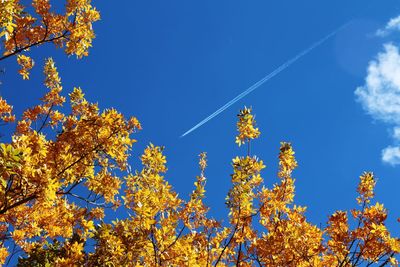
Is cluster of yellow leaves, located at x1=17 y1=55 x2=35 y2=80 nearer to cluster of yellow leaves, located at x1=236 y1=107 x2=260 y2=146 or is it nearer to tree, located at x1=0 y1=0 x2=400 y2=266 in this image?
tree, located at x1=0 y1=0 x2=400 y2=266

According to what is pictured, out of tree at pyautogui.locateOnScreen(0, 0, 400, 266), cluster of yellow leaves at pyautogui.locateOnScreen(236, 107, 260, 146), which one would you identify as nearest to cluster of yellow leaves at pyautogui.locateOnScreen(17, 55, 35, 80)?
tree at pyautogui.locateOnScreen(0, 0, 400, 266)

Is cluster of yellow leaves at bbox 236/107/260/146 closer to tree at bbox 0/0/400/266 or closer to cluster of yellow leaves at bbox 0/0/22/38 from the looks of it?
tree at bbox 0/0/400/266

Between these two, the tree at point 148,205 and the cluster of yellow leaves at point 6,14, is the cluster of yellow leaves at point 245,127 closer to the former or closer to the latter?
the tree at point 148,205

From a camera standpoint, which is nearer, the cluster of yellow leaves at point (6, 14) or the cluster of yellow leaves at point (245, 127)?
the cluster of yellow leaves at point (6, 14)

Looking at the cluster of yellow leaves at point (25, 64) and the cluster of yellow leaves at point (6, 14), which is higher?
the cluster of yellow leaves at point (25, 64)

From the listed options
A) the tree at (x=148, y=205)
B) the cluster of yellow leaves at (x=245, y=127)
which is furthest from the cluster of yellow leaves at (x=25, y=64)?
the cluster of yellow leaves at (x=245, y=127)

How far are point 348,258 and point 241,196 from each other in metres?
2.83

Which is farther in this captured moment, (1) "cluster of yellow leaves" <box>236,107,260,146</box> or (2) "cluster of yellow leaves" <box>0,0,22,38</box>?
(1) "cluster of yellow leaves" <box>236,107,260,146</box>

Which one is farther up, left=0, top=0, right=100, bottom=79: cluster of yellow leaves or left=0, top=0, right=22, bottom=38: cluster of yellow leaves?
left=0, top=0, right=100, bottom=79: cluster of yellow leaves

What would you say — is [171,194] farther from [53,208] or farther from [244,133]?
[53,208]

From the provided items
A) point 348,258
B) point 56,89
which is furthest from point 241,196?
point 56,89

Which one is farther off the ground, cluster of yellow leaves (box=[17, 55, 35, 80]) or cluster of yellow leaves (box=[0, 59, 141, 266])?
cluster of yellow leaves (box=[17, 55, 35, 80])

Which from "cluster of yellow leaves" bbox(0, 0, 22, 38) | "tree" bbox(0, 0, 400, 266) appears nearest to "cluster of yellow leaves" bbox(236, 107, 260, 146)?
"tree" bbox(0, 0, 400, 266)

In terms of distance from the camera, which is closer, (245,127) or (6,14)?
(6,14)
